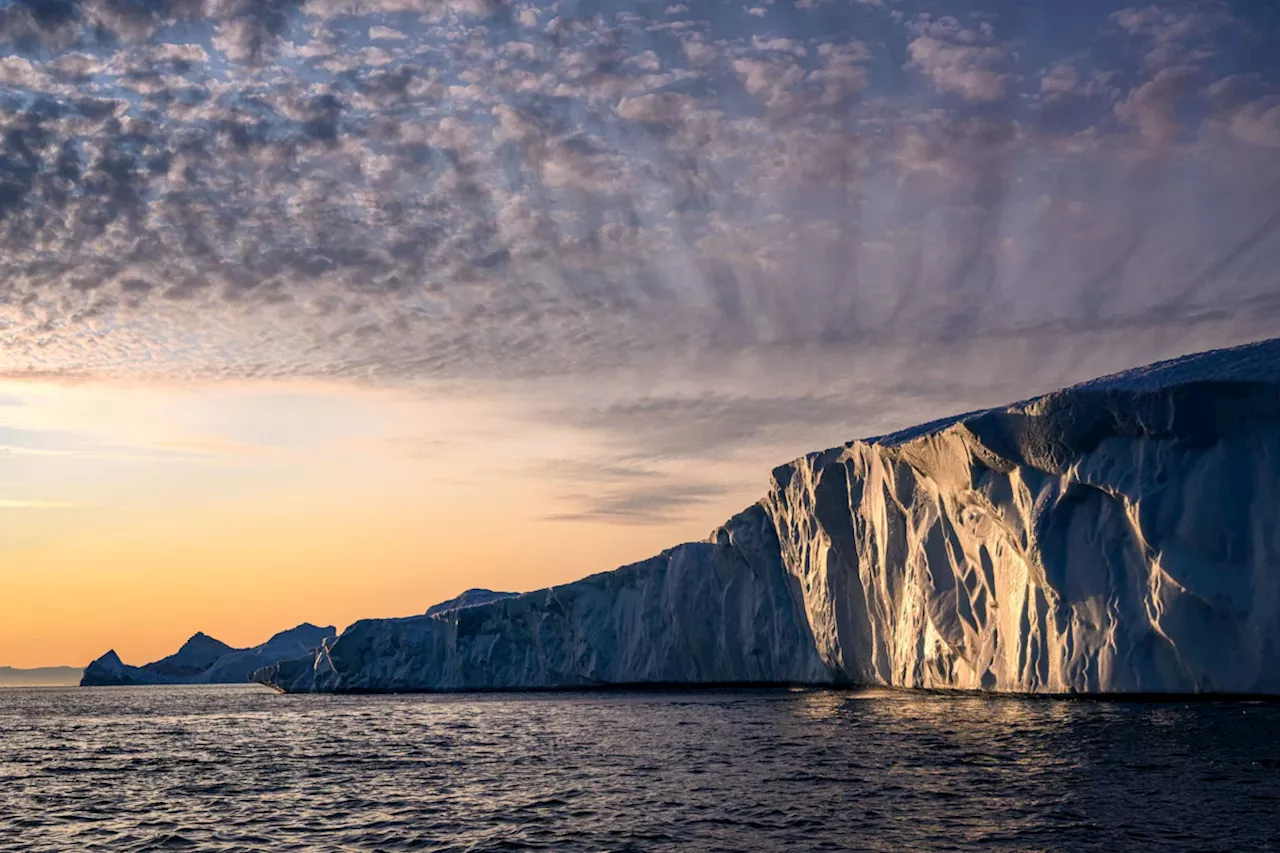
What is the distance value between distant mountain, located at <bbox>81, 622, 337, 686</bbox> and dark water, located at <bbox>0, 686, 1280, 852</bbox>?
95.5m

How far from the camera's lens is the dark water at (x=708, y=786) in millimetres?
14711

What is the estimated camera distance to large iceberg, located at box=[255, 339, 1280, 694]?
30406 millimetres

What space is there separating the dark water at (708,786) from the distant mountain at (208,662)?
95.5m

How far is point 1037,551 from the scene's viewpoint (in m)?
34.2

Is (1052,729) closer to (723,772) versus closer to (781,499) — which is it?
(723,772)

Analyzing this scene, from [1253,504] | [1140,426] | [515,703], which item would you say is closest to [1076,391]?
[1140,426]

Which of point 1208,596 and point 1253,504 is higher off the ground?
point 1253,504

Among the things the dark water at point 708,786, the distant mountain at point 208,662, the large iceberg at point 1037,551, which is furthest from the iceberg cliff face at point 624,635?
the distant mountain at point 208,662

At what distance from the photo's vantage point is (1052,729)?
2612 centimetres

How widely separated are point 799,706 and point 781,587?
1538 centimetres

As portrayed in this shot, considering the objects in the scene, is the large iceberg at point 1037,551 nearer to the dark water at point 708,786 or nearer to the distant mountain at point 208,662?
the dark water at point 708,786

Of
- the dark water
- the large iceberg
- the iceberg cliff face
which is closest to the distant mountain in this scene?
the iceberg cliff face

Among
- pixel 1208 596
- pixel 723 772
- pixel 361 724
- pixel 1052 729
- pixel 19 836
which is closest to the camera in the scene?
pixel 19 836

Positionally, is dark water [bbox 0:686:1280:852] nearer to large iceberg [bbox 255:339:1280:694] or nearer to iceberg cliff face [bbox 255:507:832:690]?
large iceberg [bbox 255:339:1280:694]
